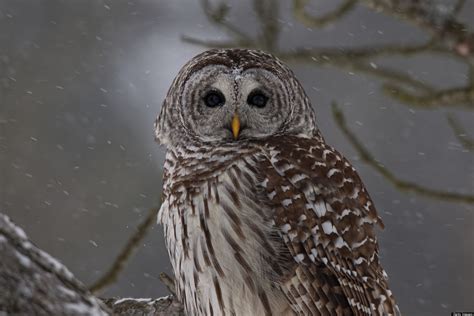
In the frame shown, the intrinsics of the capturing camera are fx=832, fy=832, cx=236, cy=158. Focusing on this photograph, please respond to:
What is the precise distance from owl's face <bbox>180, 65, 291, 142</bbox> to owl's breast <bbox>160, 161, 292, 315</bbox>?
260 millimetres

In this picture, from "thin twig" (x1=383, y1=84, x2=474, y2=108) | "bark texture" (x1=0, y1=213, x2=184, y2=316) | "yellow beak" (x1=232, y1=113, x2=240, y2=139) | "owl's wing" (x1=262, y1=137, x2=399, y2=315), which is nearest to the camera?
"bark texture" (x1=0, y1=213, x2=184, y2=316)

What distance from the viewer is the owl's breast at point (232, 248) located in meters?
3.47

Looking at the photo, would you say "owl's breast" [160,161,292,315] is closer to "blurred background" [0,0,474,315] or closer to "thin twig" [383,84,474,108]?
"thin twig" [383,84,474,108]

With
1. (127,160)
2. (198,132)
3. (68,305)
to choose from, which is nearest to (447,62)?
(127,160)

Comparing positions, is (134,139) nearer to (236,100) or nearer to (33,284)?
(236,100)

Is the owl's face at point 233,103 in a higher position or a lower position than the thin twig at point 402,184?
higher

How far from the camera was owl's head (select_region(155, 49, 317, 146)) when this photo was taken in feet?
12.3

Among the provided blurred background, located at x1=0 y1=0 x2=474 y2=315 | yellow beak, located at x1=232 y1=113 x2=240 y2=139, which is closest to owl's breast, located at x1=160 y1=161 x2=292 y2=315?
yellow beak, located at x1=232 y1=113 x2=240 y2=139

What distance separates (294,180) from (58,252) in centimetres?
714

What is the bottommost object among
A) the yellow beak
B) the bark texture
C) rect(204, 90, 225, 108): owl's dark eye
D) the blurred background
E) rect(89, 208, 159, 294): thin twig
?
the blurred background

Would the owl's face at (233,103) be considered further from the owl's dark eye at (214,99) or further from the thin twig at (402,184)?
the thin twig at (402,184)

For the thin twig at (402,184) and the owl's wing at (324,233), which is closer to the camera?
the thin twig at (402,184)

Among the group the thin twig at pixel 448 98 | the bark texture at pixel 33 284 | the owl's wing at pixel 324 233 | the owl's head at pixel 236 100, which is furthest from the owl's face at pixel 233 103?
the bark texture at pixel 33 284

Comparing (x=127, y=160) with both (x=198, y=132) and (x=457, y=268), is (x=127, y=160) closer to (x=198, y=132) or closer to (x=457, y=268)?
(x=457, y=268)
